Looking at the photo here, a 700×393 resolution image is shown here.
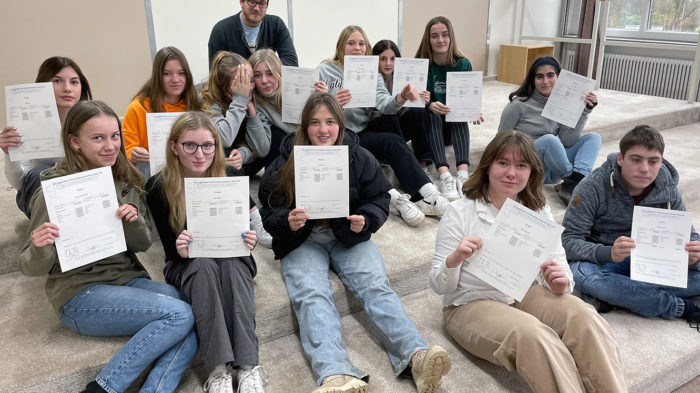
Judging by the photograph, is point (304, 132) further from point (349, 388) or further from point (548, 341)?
point (548, 341)

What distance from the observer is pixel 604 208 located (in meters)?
2.30

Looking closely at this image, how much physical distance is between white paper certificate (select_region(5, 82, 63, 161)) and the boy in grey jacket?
7.34 feet

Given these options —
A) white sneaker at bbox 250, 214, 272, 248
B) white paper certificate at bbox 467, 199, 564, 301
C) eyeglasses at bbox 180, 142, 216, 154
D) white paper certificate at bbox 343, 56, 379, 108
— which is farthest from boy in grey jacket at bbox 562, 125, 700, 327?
eyeglasses at bbox 180, 142, 216, 154

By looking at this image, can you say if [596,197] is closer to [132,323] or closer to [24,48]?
[132,323]

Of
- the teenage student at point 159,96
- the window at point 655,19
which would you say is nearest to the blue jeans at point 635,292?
the teenage student at point 159,96

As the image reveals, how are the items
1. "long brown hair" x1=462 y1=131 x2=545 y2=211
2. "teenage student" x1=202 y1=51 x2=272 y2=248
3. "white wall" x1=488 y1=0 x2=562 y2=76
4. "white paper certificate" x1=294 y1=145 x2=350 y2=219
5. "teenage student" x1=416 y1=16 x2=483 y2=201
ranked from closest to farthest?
"long brown hair" x1=462 y1=131 x2=545 y2=211
"white paper certificate" x1=294 y1=145 x2=350 y2=219
"teenage student" x1=202 y1=51 x2=272 y2=248
"teenage student" x1=416 y1=16 x2=483 y2=201
"white wall" x1=488 y1=0 x2=562 y2=76

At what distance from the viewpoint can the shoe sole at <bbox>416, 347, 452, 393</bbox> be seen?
167cm

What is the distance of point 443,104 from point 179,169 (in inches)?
70.6

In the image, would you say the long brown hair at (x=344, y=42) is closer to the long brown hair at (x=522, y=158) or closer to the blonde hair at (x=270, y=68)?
the blonde hair at (x=270, y=68)

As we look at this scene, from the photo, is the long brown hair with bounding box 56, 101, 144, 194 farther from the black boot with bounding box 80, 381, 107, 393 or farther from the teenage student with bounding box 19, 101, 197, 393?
the black boot with bounding box 80, 381, 107, 393

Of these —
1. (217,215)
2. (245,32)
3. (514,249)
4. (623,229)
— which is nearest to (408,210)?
(623,229)

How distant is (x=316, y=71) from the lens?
267cm

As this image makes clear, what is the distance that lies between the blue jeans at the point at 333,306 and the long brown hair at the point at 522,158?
496 mm

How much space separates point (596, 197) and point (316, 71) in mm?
1445
